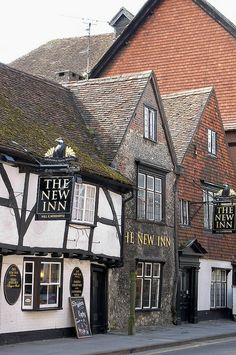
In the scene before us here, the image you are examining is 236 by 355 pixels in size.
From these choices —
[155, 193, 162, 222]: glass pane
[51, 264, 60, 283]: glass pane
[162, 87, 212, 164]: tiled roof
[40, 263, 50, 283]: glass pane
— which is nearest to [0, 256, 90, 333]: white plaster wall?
[51, 264, 60, 283]: glass pane

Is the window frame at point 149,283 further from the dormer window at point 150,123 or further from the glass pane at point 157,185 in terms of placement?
the dormer window at point 150,123

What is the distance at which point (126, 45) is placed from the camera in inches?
1437

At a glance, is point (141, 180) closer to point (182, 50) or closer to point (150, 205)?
point (150, 205)

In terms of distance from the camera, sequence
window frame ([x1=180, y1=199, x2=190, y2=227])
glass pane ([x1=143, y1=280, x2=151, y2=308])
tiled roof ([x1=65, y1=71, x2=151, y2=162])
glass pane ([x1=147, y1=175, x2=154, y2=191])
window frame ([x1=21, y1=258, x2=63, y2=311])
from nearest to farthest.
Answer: window frame ([x1=21, y1=258, x2=63, y2=311])
tiled roof ([x1=65, y1=71, x2=151, y2=162])
glass pane ([x1=143, y1=280, x2=151, y2=308])
glass pane ([x1=147, y1=175, x2=154, y2=191])
window frame ([x1=180, y1=199, x2=190, y2=227])

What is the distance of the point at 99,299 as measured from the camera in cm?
2150

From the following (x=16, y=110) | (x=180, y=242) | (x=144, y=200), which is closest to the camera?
(x=16, y=110)

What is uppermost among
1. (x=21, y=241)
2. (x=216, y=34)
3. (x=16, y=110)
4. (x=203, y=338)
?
(x=216, y=34)

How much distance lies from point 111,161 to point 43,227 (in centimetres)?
452

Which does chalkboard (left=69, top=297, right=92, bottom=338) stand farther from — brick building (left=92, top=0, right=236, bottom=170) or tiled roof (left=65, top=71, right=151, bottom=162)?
brick building (left=92, top=0, right=236, bottom=170)

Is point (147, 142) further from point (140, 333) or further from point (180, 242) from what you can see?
point (140, 333)

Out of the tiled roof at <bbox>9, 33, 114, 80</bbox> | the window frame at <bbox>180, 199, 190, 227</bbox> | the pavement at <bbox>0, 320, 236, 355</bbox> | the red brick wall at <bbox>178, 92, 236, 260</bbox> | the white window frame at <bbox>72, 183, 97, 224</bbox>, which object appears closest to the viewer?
the pavement at <bbox>0, 320, 236, 355</bbox>

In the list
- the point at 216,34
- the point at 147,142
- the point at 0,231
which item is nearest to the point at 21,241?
the point at 0,231

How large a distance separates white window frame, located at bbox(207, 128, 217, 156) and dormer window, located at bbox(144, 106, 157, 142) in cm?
464

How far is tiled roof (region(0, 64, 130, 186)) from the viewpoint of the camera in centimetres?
1877
